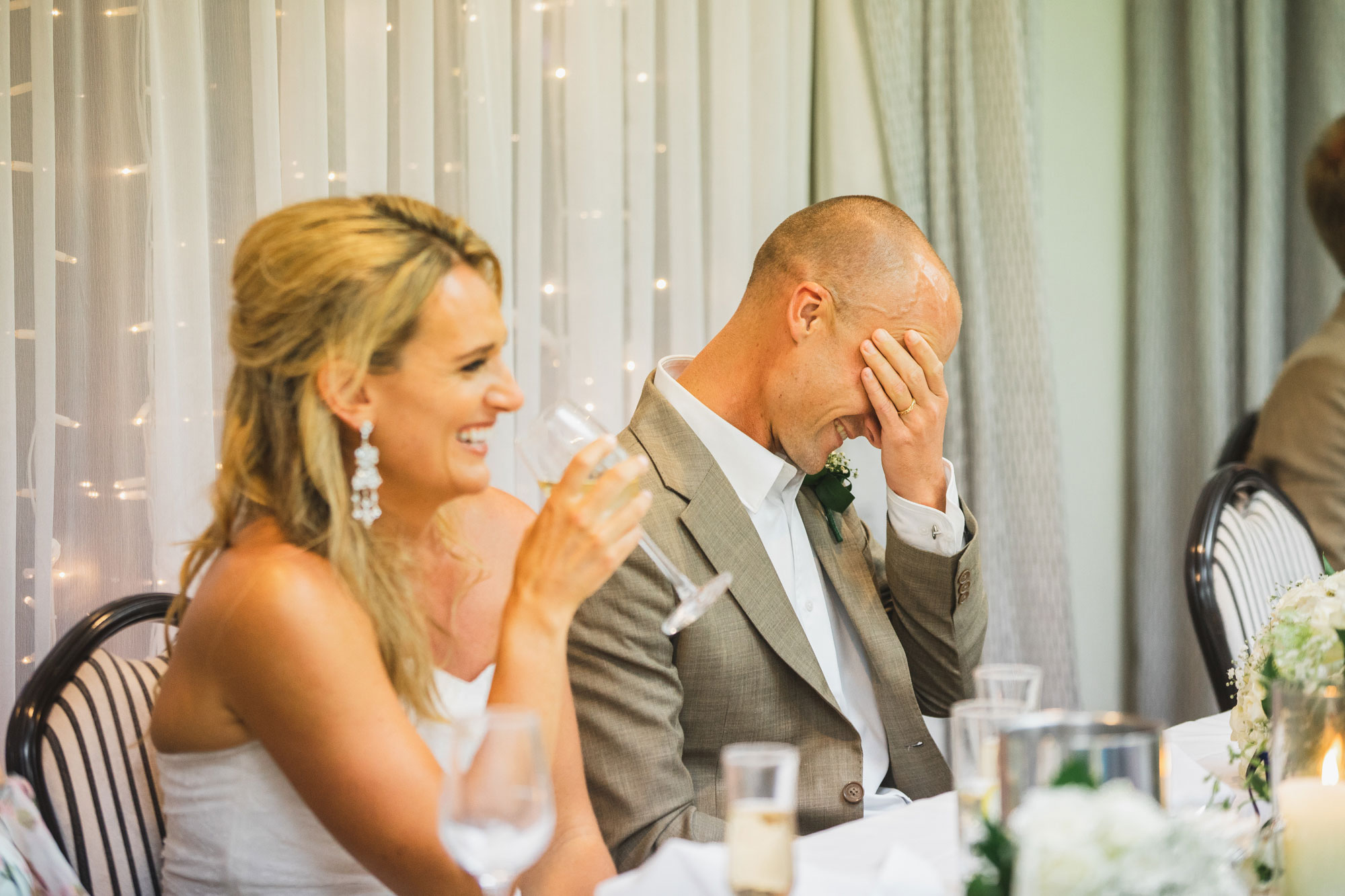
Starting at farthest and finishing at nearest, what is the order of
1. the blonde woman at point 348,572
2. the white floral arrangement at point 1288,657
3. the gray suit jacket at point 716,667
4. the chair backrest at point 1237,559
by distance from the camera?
the chair backrest at point 1237,559 < the gray suit jacket at point 716,667 < the blonde woman at point 348,572 < the white floral arrangement at point 1288,657

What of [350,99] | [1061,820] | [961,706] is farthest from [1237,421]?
[1061,820]

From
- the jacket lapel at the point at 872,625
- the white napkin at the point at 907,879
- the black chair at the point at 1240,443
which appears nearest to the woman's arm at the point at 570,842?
the white napkin at the point at 907,879

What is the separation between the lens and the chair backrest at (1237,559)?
6.95 ft

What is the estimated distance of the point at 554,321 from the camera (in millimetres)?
2910

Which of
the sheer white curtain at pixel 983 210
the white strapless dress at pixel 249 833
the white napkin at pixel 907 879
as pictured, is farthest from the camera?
the sheer white curtain at pixel 983 210

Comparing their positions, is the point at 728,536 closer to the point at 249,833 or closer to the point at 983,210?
the point at 249,833

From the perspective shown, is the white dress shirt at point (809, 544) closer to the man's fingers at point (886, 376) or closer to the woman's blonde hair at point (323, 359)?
the man's fingers at point (886, 376)

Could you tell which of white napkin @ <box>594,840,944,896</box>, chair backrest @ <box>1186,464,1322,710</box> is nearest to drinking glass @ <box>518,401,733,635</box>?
white napkin @ <box>594,840,944,896</box>

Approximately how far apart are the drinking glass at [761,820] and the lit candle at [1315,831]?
447 mm

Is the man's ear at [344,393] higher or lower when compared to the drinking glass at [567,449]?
higher

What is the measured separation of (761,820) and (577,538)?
552mm

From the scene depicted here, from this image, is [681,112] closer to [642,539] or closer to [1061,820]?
[642,539]

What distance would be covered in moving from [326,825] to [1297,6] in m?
3.85

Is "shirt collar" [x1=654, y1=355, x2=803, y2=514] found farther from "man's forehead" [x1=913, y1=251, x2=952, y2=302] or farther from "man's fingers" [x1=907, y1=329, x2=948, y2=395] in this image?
"man's forehead" [x1=913, y1=251, x2=952, y2=302]
